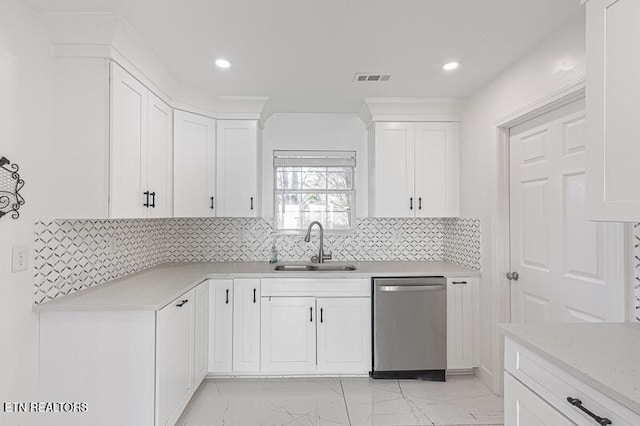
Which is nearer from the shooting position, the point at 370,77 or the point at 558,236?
the point at 558,236

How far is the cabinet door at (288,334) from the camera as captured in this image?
304 cm

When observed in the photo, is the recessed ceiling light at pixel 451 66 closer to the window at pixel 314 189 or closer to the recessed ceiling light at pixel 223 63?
the window at pixel 314 189

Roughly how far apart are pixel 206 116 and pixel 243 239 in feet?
4.08

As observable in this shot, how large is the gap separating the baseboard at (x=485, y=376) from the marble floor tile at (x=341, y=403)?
0.05 m

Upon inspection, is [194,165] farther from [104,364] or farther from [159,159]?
[104,364]

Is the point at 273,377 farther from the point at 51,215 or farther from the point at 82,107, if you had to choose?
the point at 82,107

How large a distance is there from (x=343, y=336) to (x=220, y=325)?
103 centimetres

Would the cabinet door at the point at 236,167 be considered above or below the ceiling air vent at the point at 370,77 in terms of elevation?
below

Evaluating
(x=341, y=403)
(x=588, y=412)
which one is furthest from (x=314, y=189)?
(x=588, y=412)

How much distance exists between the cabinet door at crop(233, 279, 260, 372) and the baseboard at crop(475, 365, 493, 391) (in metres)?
1.84

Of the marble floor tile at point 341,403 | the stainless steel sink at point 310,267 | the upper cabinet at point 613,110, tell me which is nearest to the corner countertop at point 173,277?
the stainless steel sink at point 310,267

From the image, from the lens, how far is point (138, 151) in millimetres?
2408

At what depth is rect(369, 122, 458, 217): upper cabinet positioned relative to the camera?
11.3 feet

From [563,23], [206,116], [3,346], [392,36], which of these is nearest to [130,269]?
[3,346]
